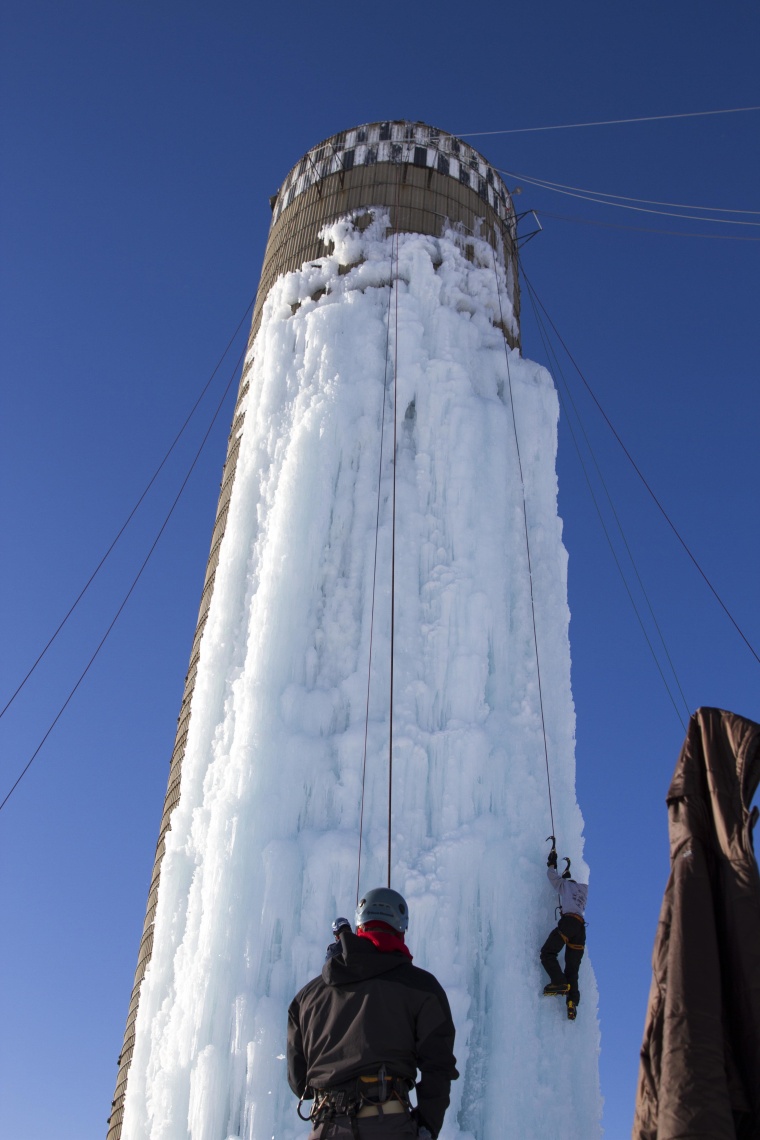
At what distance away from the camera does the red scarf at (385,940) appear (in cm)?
333

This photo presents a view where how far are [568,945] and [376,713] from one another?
2.24m

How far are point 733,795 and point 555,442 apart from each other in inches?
327

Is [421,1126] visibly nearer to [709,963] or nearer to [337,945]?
[337,945]

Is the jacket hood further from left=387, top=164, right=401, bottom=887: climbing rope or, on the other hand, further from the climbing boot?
the climbing boot

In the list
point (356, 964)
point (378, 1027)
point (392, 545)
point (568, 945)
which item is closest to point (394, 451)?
point (392, 545)

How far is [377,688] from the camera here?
795 centimetres

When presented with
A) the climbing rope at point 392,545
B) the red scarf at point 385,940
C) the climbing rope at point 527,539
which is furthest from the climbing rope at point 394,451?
the red scarf at point 385,940

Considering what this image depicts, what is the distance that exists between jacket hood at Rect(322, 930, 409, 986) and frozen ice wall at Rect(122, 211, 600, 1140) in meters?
3.48


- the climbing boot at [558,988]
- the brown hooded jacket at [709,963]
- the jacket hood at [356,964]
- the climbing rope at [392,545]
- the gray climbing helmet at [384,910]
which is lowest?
the brown hooded jacket at [709,963]

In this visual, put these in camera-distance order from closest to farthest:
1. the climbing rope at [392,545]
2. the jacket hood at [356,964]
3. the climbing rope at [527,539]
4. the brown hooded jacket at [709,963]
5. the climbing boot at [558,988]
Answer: the brown hooded jacket at [709,963]
the jacket hood at [356,964]
the climbing boot at [558,988]
the climbing rope at [392,545]
the climbing rope at [527,539]

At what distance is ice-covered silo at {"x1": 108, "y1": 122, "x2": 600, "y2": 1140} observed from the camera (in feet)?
22.0

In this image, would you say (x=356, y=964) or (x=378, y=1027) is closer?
(x=378, y=1027)

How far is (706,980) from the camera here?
199 centimetres

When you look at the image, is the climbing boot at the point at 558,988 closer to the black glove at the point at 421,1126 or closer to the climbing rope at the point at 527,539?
the climbing rope at the point at 527,539
